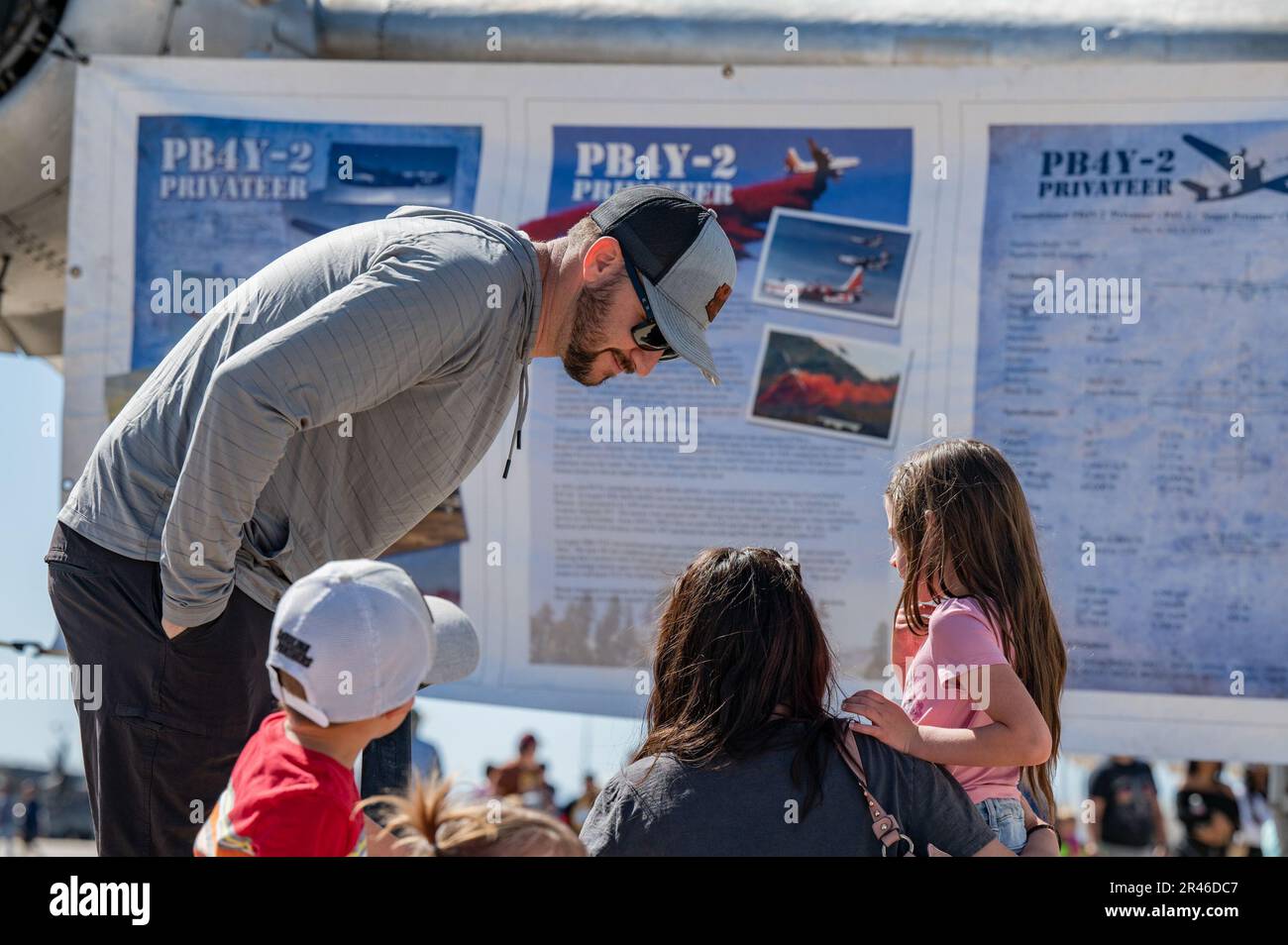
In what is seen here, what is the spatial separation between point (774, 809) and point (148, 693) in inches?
34.1

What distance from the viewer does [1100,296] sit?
10.9 ft

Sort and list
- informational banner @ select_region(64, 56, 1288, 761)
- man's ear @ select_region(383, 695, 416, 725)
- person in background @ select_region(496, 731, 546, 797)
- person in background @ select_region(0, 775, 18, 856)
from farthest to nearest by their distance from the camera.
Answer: person in background @ select_region(0, 775, 18, 856), person in background @ select_region(496, 731, 546, 797), informational banner @ select_region(64, 56, 1288, 761), man's ear @ select_region(383, 695, 416, 725)

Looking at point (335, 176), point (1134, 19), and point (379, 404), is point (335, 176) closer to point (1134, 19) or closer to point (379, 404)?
point (379, 404)

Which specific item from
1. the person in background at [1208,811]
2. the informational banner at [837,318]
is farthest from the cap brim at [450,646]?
the person in background at [1208,811]

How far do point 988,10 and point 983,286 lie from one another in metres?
0.74

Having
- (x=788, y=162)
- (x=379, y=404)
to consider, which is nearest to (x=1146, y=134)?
(x=788, y=162)

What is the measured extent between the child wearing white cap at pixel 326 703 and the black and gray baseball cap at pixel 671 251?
1.86 ft

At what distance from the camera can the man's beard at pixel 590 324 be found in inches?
73.0

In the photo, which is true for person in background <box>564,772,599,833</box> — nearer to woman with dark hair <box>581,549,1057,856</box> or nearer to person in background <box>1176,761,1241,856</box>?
person in background <box>1176,761,1241,856</box>

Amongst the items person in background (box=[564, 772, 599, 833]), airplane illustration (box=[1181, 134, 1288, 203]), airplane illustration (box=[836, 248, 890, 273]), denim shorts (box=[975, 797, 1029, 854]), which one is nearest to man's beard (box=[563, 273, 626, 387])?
denim shorts (box=[975, 797, 1029, 854])

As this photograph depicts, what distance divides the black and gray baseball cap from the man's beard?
2.0 inches

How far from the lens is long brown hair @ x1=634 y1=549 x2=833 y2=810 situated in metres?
1.70
